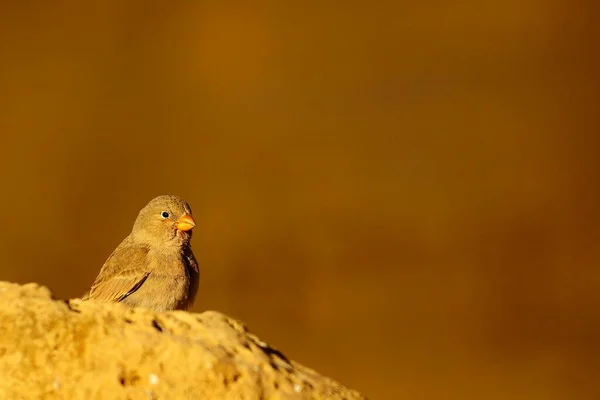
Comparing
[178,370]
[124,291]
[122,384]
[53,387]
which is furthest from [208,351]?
[124,291]

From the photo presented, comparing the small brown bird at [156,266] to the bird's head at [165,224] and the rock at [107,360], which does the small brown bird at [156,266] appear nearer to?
the bird's head at [165,224]

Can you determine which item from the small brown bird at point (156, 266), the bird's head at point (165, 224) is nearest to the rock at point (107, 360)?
the small brown bird at point (156, 266)

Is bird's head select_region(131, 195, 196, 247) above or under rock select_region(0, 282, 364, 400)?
above

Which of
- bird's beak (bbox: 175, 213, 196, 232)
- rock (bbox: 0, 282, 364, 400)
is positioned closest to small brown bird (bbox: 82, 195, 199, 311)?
bird's beak (bbox: 175, 213, 196, 232)

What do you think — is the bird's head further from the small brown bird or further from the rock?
the rock

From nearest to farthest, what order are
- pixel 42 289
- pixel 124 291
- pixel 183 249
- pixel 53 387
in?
1. pixel 53 387
2. pixel 42 289
3. pixel 124 291
4. pixel 183 249

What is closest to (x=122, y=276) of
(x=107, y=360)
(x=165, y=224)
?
(x=165, y=224)

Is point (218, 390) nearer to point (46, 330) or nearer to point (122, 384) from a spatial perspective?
point (122, 384)

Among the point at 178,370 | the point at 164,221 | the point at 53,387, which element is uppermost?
the point at 164,221
